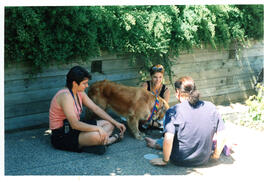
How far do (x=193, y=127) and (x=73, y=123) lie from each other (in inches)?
60.8

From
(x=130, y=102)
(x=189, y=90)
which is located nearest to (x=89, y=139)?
(x=130, y=102)

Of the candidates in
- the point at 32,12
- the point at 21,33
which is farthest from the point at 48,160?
the point at 32,12

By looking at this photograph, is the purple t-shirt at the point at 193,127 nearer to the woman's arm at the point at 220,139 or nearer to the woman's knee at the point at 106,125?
the woman's arm at the point at 220,139

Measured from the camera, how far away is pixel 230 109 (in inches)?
277

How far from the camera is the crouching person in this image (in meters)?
3.39

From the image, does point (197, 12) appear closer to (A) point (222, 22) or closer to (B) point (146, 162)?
(A) point (222, 22)

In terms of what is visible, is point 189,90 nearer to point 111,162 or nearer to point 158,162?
point 158,162

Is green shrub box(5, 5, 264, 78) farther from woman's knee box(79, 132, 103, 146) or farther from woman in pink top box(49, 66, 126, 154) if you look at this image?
woman's knee box(79, 132, 103, 146)

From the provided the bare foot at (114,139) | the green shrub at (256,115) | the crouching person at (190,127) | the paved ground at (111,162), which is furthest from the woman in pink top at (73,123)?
the green shrub at (256,115)

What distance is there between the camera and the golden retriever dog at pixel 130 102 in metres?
4.62

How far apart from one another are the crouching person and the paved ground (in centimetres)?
30

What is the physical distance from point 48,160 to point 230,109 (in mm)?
4831

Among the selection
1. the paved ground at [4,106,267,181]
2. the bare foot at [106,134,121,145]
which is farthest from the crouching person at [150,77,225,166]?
the bare foot at [106,134,121,145]

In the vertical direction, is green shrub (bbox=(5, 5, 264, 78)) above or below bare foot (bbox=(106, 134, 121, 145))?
above
